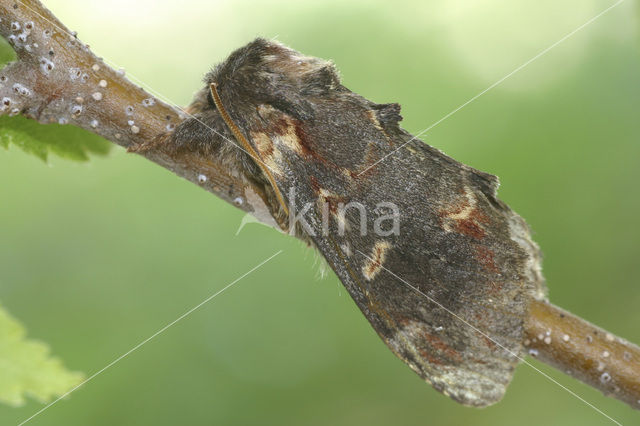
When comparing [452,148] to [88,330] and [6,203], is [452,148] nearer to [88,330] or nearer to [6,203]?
[88,330]

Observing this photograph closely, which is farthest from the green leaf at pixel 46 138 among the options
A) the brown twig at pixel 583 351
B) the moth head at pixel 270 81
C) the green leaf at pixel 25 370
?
the brown twig at pixel 583 351

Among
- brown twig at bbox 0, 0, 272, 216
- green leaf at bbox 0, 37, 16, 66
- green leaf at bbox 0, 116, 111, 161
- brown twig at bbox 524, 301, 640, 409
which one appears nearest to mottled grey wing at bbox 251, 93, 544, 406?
brown twig at bbox 524, 301, 640, 409

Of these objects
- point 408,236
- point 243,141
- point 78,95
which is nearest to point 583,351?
point 408,236

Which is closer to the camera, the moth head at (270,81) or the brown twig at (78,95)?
the brown twig at (78,95)

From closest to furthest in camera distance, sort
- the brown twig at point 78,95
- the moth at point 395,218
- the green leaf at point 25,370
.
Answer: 1. the green leaf at point 25,370
2. the brown twig at point 78,95
3. the moth at point 395,218

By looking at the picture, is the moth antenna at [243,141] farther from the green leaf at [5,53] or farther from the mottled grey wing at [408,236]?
the green leaf at [5,53]

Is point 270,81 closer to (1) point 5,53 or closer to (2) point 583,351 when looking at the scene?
(1) point 5,53
